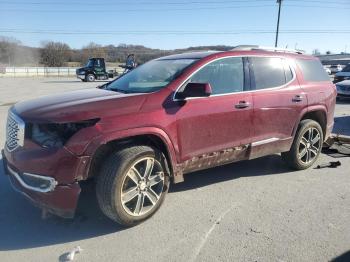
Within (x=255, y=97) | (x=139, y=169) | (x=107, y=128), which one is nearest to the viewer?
(x=107, y=128)

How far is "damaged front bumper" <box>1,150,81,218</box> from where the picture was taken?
379 cm

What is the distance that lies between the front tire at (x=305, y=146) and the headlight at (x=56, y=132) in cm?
341

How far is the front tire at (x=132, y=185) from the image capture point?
395 centimetres

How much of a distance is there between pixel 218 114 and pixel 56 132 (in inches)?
76.8

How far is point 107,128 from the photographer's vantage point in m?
3.88

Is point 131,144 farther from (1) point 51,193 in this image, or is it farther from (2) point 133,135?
(1) point 51,193

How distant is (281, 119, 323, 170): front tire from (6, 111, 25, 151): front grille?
3.90 meters

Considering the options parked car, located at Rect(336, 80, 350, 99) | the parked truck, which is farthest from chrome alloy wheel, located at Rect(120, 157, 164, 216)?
the parked truck

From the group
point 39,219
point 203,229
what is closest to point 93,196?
point 39,219

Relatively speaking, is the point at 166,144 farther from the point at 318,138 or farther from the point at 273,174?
the point at 318,138

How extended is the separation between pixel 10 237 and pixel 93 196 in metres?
1.17

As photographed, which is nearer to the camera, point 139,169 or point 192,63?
point 139,169

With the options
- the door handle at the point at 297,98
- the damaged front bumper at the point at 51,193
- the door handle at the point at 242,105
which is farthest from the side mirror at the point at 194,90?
the door handle at the point at 297,98

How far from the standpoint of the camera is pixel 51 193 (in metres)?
3.79
